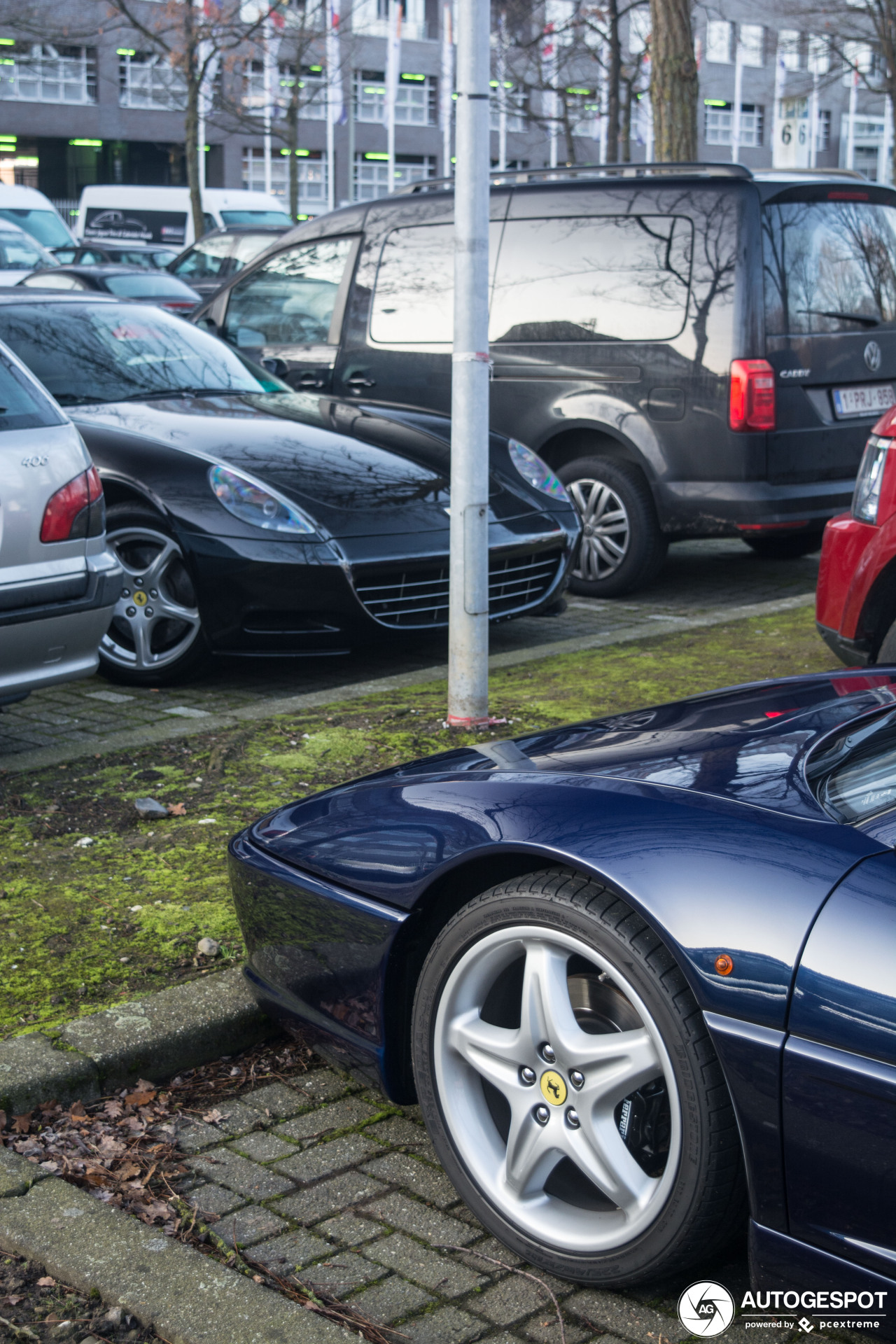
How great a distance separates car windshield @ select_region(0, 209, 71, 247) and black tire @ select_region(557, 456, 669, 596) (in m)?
19.7

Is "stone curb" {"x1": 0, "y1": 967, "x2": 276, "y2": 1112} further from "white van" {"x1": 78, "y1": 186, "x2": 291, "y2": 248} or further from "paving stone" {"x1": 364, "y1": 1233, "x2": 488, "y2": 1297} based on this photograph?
"white van" {"x1": 78, "y1": 186, "x2": 291, "y2": 248}

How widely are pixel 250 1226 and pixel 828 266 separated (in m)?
6.37

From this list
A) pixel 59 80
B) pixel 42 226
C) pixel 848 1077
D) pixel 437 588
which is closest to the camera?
pixel 848 1077

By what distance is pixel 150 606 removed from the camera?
607 cm

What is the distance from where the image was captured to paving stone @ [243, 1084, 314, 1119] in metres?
2.92

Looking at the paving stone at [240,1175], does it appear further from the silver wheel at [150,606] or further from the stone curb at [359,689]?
the silver wheel at [150,606]

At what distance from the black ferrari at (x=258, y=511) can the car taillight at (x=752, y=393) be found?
1.09 m

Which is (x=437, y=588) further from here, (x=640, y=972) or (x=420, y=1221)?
(x=640, y=972)

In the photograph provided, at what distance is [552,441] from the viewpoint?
834 centimetres

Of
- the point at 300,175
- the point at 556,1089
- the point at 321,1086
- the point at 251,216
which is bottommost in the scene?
the point at 321,1086

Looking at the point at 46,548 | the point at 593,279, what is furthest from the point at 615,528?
the point at 46,548

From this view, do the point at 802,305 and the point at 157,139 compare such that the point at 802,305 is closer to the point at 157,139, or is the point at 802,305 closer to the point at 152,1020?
the point at 152,1020

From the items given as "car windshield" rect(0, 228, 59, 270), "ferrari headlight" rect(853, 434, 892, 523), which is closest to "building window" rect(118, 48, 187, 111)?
"car windshield" rect(0, 228, 59, 270)


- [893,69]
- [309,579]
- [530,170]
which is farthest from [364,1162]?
[893,69]
